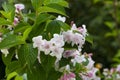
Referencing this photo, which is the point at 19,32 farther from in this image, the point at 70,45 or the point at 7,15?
the point at 70,45

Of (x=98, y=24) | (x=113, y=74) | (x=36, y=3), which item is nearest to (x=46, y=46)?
(x=36, y=3)

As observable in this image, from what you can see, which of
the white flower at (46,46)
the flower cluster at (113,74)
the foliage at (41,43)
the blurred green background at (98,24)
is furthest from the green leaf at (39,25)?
the blurred green background at (98,24)

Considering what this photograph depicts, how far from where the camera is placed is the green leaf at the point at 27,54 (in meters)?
1.71

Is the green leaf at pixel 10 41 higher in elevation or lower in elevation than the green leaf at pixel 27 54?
higher

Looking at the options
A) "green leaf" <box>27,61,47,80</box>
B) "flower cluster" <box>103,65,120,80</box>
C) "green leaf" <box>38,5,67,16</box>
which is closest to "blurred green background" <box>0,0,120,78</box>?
"flower cluster" <box>103,65,120,80</box>

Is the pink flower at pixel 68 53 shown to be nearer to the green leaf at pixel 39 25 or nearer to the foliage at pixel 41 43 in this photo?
the foliage at pixel 41 43

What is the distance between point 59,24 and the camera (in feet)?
5.88

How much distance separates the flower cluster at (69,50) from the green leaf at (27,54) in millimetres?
26

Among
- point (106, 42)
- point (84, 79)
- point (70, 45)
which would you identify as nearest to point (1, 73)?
point (84, 79)

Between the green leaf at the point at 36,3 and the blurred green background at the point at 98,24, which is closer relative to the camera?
the green leaf at the point at 36,3

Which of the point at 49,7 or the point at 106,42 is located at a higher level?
the point at 106,42

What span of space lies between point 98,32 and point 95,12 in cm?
30

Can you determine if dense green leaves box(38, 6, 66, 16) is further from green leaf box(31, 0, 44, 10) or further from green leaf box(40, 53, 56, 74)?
green leaf box(40, 53, 56, 74)

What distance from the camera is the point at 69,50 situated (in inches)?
73.0
